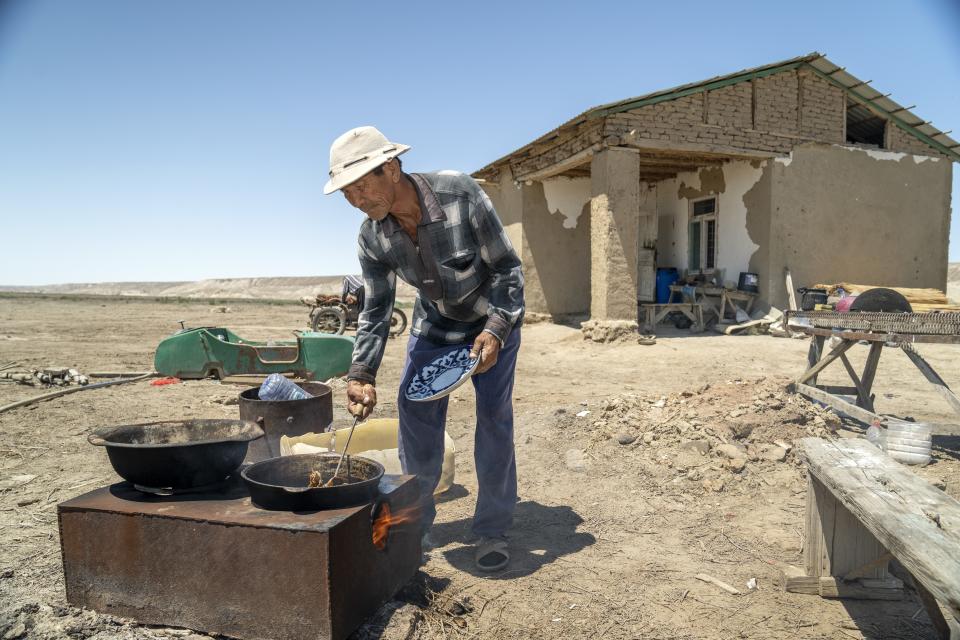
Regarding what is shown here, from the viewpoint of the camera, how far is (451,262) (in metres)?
2.71

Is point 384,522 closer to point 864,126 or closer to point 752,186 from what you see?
point 752,186

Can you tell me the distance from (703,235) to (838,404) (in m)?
8.66

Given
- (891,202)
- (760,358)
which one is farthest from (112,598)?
(891,202)

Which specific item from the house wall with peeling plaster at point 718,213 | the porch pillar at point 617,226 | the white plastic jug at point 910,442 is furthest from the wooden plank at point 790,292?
the white plastic jug at point 910,442

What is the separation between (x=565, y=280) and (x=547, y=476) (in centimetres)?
924

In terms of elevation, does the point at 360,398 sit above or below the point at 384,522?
above

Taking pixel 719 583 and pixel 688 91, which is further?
pixel 688 91

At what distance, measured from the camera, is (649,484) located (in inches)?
155

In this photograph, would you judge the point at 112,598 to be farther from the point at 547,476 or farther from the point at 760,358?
the point at 760,358

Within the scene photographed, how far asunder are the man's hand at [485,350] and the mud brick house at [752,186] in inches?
312

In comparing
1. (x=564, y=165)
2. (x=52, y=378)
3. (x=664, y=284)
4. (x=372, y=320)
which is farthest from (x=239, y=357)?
(x=664, y=284)

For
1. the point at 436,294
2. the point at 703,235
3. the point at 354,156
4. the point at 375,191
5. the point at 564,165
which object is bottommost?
the point at 436,294

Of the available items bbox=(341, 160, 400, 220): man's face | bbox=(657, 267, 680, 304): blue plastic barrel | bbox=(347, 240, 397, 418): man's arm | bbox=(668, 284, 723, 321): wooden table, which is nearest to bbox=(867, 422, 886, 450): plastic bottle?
bbox=(347, 240, 397, 418): man's arm

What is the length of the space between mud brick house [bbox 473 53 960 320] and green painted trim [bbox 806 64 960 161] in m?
0.02
